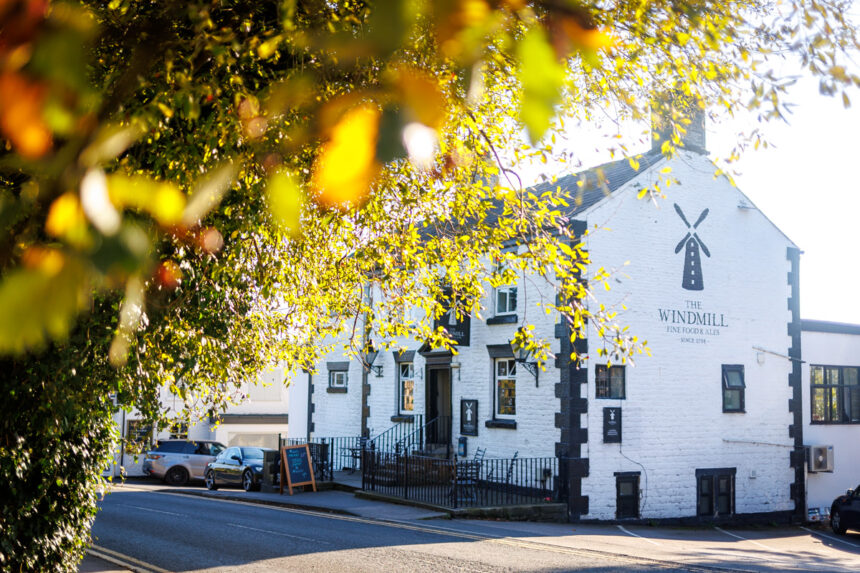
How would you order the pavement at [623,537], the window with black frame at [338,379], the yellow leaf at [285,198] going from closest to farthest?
the yellow leaf at [285,198] < the pavement at [623,537] < the window with black frame at [338,379]

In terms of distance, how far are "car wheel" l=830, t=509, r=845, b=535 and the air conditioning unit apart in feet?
8.21

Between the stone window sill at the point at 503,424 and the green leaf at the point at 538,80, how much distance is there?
20702mm

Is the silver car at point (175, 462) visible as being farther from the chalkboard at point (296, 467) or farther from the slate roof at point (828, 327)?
the slate roof at point (828, 327)

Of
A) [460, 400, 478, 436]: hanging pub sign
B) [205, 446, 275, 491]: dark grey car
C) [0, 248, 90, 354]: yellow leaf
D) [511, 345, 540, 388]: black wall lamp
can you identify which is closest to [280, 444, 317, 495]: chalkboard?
[205, 446, 275, 491]: dark grey car

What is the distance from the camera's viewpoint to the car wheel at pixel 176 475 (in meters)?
31.7

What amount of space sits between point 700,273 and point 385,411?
11.1m

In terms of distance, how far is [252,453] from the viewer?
88.1 feet

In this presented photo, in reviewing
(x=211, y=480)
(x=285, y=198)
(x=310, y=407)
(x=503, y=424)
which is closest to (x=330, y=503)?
(x=503, y=424)

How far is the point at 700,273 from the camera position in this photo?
22625mm

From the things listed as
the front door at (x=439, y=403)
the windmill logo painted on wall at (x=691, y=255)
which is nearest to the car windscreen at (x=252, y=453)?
the front door at (x=439, y=403)

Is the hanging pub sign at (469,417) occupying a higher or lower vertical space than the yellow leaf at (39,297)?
lower

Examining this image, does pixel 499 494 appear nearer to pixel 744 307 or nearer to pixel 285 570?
pixel 744 307

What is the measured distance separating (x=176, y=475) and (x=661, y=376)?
1978 centimetres

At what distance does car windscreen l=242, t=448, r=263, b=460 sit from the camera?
2666 centimetres
